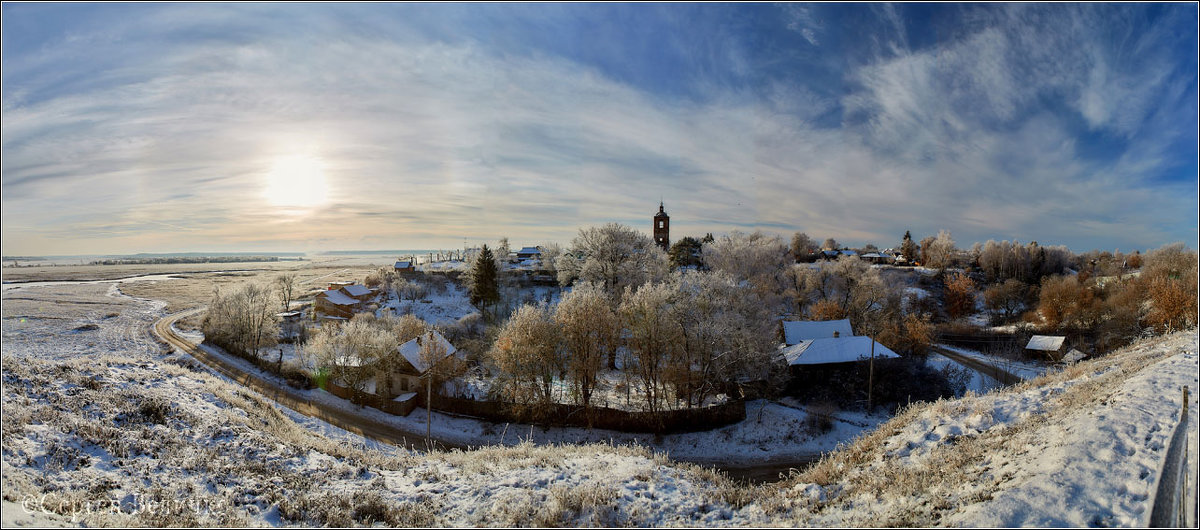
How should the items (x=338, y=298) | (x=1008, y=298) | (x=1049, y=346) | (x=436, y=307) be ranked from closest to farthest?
(x=1049, y=346) < (x=338, y=298) < (x=436, y=307) < (x=1008, y=298)

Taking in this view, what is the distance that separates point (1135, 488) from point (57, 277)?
21746mm

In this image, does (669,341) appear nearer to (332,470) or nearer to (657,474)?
(657,474)

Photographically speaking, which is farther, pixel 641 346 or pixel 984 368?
pixel 984 368

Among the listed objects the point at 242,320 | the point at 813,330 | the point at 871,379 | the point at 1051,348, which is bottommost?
the point at 871,379

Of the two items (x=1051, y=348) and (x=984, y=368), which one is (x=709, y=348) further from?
(x=1051, y=348)

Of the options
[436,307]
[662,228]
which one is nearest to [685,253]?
[662,228]

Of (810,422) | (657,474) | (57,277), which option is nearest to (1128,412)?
(657,474)

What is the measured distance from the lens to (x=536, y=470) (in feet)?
28.2

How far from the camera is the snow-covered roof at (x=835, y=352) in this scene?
1043 inches

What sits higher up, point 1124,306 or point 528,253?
point 528,253

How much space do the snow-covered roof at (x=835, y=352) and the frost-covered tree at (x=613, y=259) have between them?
1269 centimetres

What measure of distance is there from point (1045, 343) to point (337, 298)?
213ft

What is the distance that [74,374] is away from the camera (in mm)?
10680

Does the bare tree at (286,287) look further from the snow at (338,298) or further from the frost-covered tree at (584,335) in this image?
the frost-covered tree at (584,335)
